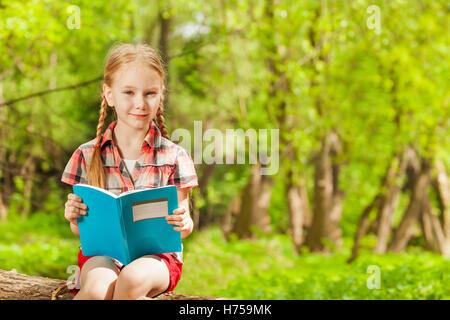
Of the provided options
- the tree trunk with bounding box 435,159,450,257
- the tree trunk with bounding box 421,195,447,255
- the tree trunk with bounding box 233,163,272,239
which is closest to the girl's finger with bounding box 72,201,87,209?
the tree trunk with bounding box 435,159,450,257

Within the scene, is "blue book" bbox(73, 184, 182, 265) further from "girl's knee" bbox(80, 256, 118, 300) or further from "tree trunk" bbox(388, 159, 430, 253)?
"tree trunk" bbox(388, 159, 430, 253)

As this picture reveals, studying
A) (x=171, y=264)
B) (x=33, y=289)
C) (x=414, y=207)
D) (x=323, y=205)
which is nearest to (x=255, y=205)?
(x=323, y=205)

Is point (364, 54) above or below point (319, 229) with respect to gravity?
above

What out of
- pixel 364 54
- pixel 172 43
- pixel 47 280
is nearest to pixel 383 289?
pixel 47 280

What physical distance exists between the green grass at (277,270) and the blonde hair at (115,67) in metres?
2.20

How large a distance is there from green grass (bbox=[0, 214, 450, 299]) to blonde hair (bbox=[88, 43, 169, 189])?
220 centimetres

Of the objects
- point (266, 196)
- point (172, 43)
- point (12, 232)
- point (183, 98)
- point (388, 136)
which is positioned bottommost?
point (12, 232)

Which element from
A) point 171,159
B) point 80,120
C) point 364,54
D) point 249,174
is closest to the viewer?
point 171,159

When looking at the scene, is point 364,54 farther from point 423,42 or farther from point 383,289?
point 383,289

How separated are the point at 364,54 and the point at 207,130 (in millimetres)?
4067

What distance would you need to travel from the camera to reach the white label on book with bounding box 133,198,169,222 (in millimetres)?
2135

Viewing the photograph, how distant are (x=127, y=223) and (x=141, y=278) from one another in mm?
255

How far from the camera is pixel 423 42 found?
8688 millimetres

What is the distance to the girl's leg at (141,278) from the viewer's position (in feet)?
7.01
